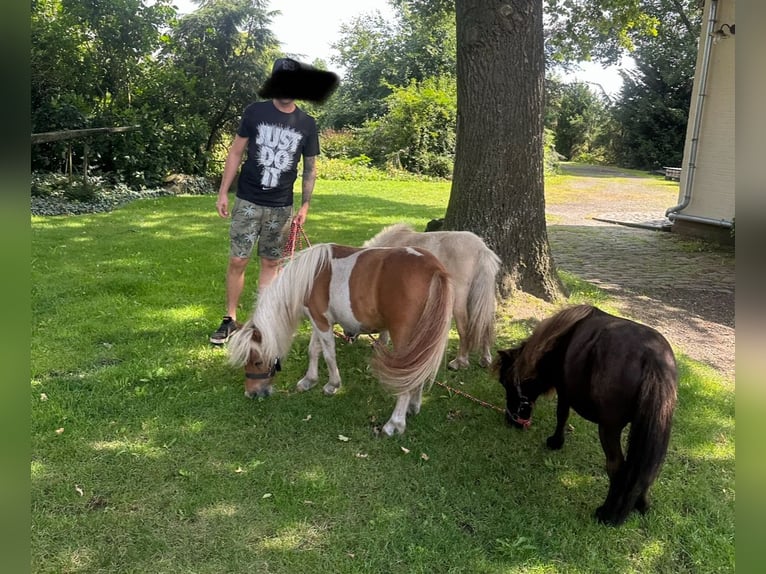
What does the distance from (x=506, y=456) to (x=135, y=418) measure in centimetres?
236

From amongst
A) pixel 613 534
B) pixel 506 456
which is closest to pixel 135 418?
pixel 506 456

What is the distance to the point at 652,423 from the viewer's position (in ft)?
7.88

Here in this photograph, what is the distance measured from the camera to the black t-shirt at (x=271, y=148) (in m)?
4.32

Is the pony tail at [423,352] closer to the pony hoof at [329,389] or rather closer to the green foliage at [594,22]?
the pony hoof at [329,389]

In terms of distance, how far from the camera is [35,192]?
1116 cm

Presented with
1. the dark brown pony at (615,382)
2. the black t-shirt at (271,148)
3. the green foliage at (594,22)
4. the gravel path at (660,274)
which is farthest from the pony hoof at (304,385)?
the green foliage at (594,22)

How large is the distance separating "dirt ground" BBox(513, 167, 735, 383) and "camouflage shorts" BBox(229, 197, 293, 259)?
2435mm

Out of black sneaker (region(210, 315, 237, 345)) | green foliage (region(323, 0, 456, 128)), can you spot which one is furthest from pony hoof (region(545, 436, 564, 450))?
green foliage (region(323, 0, 456, 128))

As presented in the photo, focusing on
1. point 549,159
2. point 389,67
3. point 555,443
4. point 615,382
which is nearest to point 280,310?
point 555,443

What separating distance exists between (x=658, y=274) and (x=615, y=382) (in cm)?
602
